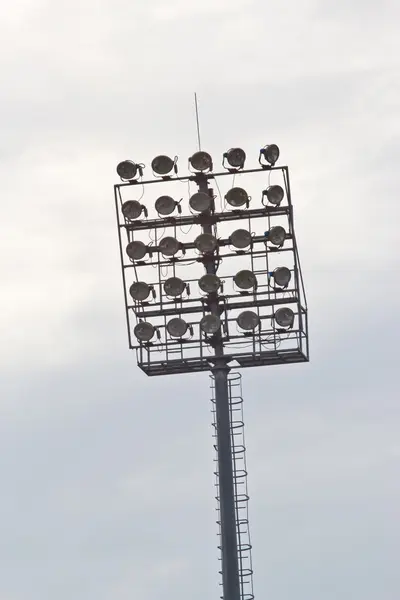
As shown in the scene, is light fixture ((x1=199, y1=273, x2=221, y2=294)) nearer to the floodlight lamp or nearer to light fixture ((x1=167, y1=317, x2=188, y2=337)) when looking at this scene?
light fixture ((x1=167, y1=317, x2=188, y2=337))

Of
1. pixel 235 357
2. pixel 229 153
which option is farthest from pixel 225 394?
pixel 229 153

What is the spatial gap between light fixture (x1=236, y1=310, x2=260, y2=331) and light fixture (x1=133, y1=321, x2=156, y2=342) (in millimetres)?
2477

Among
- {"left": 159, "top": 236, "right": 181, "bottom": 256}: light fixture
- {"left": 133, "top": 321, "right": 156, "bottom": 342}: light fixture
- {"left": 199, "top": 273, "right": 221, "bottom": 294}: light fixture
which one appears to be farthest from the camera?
{"left": 159, "top": 236, "right": 181, "bottom": 256}: light fixture

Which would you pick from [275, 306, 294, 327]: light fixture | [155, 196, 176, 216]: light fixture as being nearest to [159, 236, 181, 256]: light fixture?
[155, 196, 176, 216]: light fixture

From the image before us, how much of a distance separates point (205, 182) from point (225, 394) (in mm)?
6028

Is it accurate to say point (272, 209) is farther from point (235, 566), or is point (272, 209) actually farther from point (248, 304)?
point (235, 566)

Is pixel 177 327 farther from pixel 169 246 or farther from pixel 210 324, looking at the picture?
pixel 169 246

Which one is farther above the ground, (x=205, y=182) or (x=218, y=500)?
(x=205, y=182)

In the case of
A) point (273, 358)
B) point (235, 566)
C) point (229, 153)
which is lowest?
point (235, 566)

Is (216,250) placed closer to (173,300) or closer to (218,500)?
(173,300)

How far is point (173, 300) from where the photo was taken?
283 feet

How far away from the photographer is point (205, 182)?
283ft

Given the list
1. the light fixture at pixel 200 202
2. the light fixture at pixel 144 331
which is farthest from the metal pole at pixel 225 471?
the light fixture at pixel 144 331

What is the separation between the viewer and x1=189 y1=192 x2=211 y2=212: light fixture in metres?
85.8
